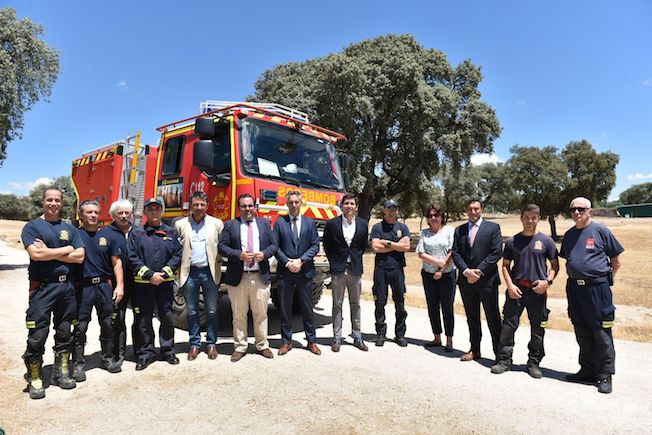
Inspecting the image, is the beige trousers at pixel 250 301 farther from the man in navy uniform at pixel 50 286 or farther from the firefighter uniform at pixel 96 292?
the man in navy uniform at pixel 50 286

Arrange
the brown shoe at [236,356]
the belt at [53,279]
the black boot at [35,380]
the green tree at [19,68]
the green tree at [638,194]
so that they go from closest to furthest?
the black boot at [35,380], the belt at [53,279], the brown shoe at [236,356], the green tree at [19,68], the green tree at [638,194]

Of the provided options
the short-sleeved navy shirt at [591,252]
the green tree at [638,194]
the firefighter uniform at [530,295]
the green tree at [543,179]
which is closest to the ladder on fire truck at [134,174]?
the firefighter uniform at [530,295]

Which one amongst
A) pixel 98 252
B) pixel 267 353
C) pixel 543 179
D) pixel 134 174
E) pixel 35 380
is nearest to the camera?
pixel 35 380

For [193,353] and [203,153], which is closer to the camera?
[193,353]

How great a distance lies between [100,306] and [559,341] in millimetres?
6256

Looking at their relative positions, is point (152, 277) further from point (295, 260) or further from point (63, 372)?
point (295, 260)

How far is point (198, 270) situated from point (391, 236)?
2.55 m

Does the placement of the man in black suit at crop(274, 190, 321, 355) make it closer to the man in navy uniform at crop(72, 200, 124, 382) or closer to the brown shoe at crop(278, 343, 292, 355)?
the brown shoe at crop(278, 343, 292, 355)

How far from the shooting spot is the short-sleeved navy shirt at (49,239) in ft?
12.6

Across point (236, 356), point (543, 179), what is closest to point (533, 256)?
point (236, 356)

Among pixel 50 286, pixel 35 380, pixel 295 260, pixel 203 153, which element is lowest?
pixel 35 380

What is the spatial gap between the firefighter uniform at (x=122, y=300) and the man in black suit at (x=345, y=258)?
2454 mm

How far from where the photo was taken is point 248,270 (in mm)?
5086

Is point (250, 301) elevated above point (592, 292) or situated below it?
below
